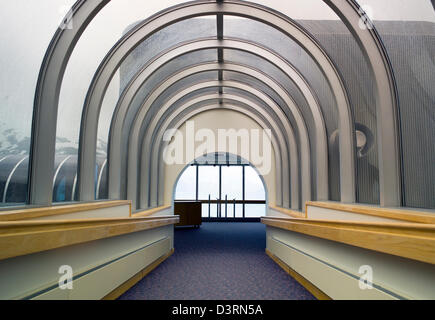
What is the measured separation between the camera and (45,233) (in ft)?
7.04

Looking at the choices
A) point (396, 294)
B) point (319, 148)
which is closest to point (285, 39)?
point (319, 148)

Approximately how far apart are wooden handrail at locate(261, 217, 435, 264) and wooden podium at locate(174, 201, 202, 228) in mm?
11401

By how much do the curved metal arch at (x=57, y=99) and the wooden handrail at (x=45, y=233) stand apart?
866mm

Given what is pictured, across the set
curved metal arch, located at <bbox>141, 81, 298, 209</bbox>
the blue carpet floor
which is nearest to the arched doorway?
curved metal arch, located at <bbox>141, 81, 298, 209</bbox>

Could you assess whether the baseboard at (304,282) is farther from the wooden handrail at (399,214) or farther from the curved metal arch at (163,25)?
the curved metal arch at (163,25)

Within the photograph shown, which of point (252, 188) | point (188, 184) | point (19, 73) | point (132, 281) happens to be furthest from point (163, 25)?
point (252, 188)

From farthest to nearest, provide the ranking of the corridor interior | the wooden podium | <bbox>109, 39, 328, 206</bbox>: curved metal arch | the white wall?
the wooden podium → the white wall → <bbox>109, 39, 328, 206</bbox>: curved metal arch → the corridor interior

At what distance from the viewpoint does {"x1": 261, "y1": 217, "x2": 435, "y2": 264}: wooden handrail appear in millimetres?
1707

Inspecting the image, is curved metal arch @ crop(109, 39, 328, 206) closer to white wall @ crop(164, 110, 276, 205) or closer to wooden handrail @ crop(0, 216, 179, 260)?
wooden handrail @ crop(0, 216, 179, 260)

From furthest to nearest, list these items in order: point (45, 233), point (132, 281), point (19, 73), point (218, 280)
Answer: point (218, 280)
point (132, 281)
point (19, 73)
point (45, 233)

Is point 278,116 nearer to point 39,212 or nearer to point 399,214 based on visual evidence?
point 399,214

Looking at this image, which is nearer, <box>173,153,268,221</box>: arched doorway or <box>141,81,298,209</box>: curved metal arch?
<box>141,81,298,209</box>: curved metal arch

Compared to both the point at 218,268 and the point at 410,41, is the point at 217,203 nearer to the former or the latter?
the point at 218,268

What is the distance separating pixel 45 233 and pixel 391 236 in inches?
86.5
